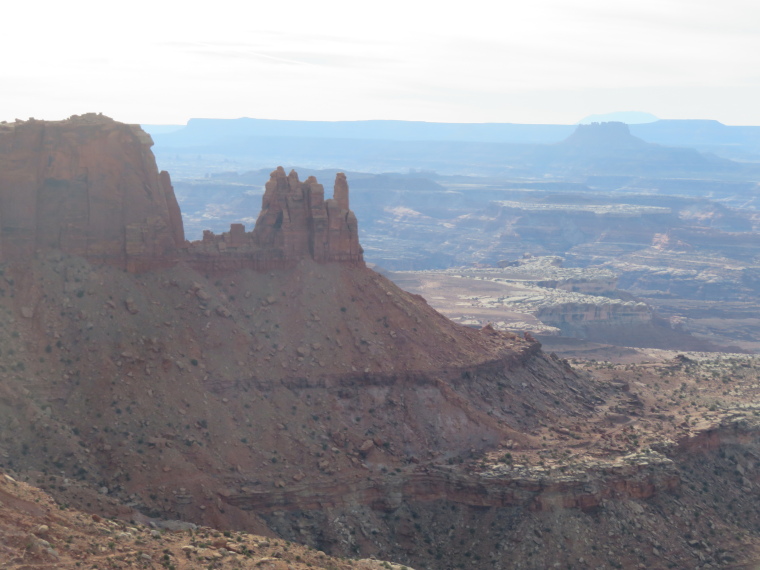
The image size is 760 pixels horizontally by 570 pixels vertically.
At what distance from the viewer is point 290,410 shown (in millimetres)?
66750

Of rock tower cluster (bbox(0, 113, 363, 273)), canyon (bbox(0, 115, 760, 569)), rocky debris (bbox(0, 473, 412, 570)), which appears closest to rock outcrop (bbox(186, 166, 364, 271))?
canyon (bbox(0, 115, 760, 569))

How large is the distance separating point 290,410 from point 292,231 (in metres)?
15.2

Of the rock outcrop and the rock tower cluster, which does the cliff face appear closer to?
the rock tower cluster

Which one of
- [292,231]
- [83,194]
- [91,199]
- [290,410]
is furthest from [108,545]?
[292,231]

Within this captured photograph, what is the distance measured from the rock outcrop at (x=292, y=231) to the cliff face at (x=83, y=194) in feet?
20.6

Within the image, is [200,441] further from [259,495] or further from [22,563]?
[22,563]

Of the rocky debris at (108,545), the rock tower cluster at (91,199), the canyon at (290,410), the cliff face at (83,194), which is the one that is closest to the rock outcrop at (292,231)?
the canyon at (290,410)

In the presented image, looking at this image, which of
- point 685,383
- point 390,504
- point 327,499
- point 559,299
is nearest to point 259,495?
point 327,499

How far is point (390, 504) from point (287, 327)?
48.6 feet

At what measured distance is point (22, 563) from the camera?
116 ft

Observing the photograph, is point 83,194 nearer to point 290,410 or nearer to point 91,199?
point 91,199

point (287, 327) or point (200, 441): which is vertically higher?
point (287, 327)

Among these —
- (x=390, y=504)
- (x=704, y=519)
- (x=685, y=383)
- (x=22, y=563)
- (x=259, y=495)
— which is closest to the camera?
(x=22, y=563)

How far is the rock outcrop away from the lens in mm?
75750
